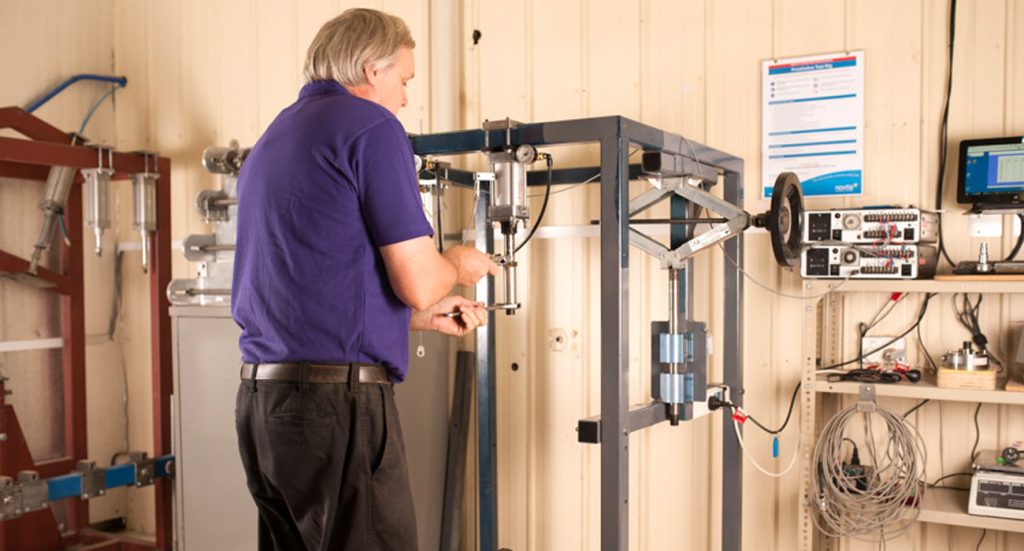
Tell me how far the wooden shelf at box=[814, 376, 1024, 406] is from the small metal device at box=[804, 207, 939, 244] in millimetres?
424

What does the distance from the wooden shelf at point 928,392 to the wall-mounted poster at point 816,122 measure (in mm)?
660

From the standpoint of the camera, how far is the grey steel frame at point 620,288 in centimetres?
223

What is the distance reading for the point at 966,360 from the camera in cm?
257

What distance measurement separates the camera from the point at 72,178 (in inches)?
157

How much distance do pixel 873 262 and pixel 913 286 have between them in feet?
0.44

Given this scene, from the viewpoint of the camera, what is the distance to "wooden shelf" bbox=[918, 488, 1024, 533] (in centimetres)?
245

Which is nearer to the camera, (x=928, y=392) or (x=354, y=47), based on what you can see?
(x=354, y=47)

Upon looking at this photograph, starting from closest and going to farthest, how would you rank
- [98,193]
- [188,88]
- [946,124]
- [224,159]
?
1. [946,124]
2. [224,159]
3. [98,193]
4. [188,88]

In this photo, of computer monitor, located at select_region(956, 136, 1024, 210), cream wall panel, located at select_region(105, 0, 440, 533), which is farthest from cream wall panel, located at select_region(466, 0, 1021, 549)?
cream wall panel, located at select_region(105, 0, 440, 533)

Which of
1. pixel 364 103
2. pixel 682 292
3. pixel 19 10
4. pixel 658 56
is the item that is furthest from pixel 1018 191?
pixel 19 10

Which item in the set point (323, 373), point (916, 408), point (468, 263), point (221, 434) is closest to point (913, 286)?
point (916, 408)

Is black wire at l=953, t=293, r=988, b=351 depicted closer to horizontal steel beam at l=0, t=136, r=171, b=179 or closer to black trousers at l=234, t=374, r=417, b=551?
black trousers at l=234, t=374, r=417, b=551

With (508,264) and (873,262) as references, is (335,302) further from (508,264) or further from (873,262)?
(873,262)

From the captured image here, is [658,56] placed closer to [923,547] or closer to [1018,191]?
[1018,191]
